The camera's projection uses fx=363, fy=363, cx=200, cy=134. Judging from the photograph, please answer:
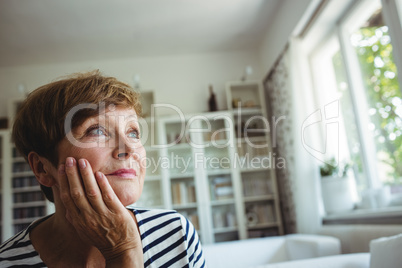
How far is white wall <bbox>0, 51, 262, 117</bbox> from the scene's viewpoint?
5039mm

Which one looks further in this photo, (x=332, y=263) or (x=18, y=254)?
(x=332, y=263)

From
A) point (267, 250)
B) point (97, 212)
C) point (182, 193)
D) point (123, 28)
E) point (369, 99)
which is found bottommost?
point (267, 250)

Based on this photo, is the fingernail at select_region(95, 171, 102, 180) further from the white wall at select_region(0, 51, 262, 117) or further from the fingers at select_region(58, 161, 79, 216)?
the white wall at select_region(0, 51, 262, 117)

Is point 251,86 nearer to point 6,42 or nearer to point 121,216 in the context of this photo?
point 6,42

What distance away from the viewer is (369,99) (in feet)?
10.3

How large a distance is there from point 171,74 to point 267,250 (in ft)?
9.87

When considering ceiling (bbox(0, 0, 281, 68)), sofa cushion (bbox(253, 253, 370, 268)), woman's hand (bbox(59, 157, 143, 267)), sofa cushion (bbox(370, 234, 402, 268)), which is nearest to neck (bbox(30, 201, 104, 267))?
woman's hand (bbox(59, 157, 143, 267))

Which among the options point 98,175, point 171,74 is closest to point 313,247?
point 98,175

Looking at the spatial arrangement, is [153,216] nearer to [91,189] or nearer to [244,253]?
[91,189]

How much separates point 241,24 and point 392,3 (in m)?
2.25

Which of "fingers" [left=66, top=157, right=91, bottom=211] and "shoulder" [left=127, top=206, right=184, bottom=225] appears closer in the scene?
"fingers" [left=66, top=157, right=91, bottom=211]

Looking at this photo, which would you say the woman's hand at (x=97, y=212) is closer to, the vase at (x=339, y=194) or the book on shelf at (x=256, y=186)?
the vase at (x=339, y=194)

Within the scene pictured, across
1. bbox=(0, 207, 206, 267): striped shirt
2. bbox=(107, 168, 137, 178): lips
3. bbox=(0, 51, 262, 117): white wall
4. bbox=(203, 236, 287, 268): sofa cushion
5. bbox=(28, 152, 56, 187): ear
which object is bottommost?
bbox=(203, 236, 287, 268): sofa cushion

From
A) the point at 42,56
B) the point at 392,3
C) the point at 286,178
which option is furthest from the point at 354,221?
the point at 42,56
